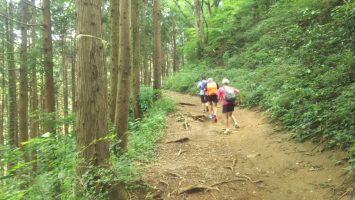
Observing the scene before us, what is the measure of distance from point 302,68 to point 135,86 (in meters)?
6.82


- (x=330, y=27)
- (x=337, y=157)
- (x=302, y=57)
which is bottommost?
(x=337, y=157)

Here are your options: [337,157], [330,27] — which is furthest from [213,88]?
[337,157]

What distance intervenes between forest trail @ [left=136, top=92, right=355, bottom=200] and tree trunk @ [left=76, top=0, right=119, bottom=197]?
6.08ft

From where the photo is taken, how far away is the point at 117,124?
7.47 meters

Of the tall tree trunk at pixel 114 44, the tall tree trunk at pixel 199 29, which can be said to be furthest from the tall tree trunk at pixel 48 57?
the tall tree trunk at pixel 199 29

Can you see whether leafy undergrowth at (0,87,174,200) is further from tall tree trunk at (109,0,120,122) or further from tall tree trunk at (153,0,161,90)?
tall tree trunk at (153,0,161,90)

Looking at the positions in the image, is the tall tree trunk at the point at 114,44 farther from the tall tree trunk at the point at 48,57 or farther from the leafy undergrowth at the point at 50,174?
the leafy undergrowth at the point at 50,174

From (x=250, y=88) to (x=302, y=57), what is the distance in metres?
3.47

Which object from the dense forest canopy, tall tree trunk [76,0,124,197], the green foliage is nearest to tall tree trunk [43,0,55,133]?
the dense forest canopy

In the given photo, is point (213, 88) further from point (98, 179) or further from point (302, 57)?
point (98, 179)

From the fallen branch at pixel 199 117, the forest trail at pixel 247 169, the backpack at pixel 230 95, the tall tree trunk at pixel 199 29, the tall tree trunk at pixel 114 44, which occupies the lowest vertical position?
the forest trail at pixel 247 169

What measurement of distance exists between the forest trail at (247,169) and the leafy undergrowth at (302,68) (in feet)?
1.44

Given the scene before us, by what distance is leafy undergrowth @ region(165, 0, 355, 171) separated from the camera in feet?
22.8

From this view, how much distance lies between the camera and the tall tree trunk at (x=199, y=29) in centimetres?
2203
